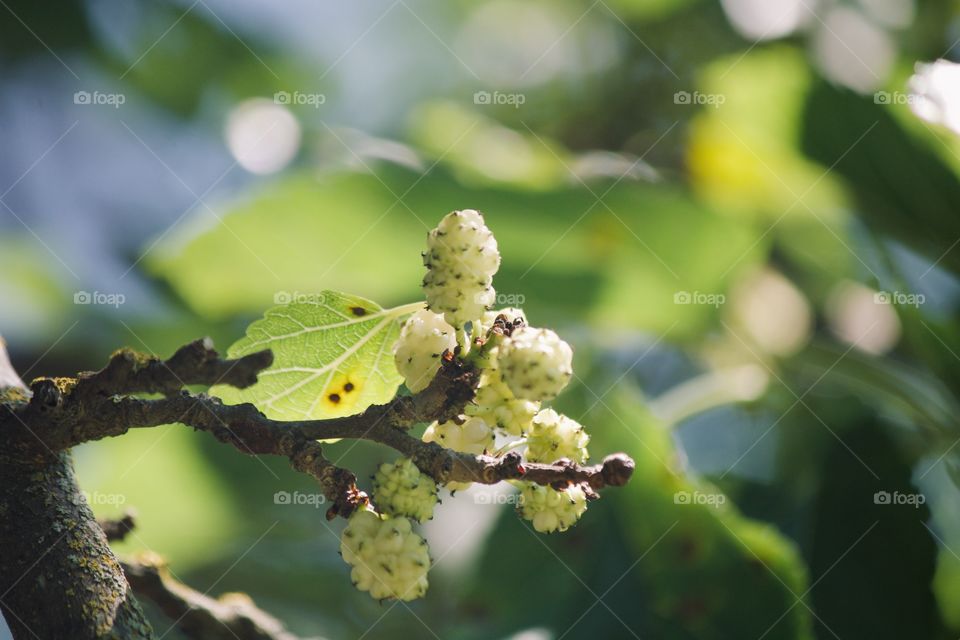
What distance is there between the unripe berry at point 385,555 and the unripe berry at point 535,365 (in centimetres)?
13

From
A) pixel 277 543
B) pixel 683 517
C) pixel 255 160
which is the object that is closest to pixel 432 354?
pixel 683 517

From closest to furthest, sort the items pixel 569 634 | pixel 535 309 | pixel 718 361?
pixel 569 634
pixel 535 309
pixel 718 361

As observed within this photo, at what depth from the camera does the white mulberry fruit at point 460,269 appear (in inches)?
29.7

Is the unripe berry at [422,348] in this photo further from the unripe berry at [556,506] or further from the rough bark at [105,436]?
the unripe berry at [556,506]

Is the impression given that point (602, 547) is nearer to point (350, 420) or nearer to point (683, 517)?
point (683, 517)

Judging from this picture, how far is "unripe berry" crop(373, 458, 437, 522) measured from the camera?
73cm

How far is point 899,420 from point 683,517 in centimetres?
50

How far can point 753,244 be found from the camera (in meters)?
1.72

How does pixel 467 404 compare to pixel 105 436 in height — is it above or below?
above

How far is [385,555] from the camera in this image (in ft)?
2.36

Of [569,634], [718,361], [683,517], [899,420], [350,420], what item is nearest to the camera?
[350,420]

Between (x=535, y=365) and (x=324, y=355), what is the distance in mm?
240

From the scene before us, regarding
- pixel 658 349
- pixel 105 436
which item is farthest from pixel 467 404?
pixel 658 349

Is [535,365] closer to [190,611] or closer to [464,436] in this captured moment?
[464,436]
